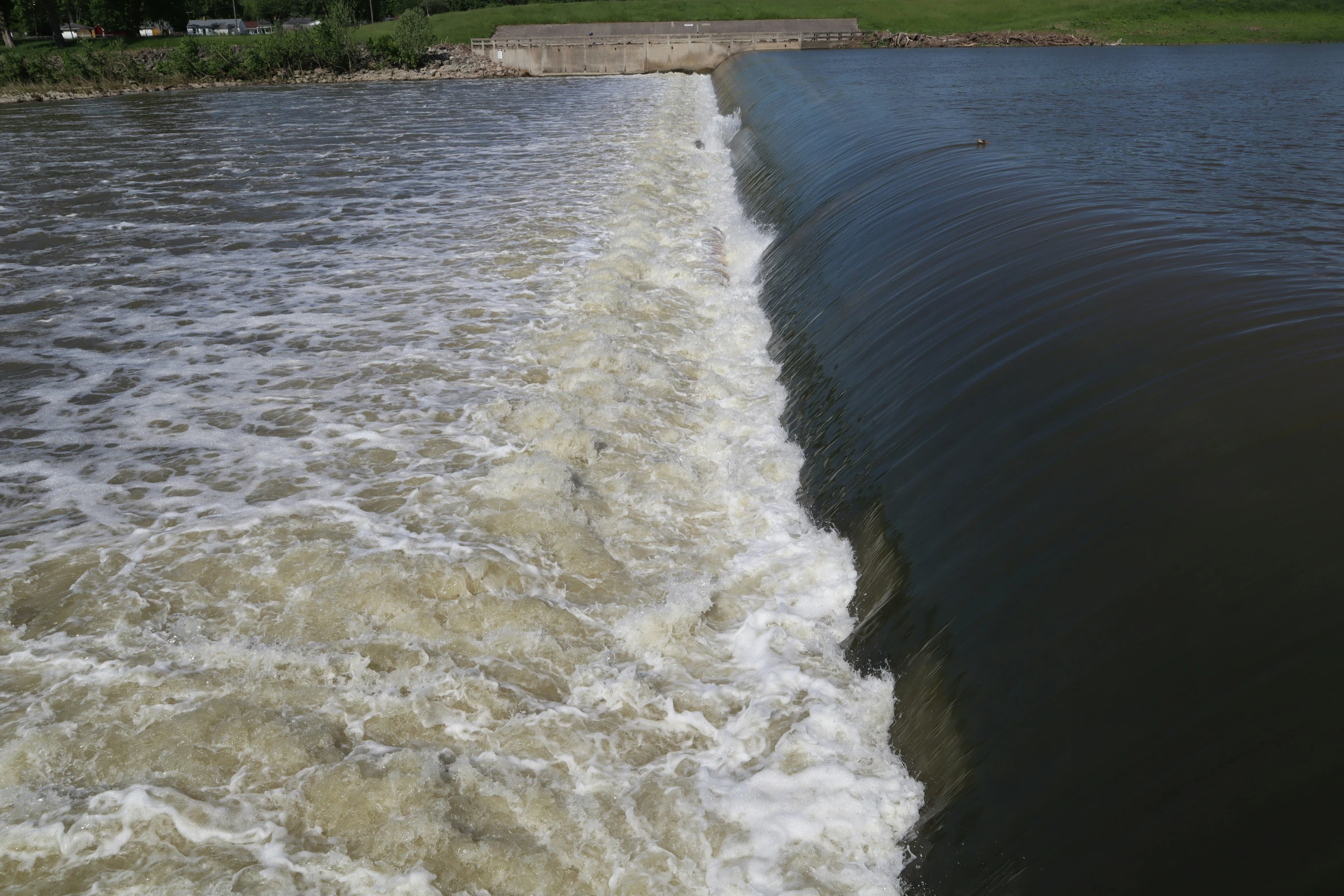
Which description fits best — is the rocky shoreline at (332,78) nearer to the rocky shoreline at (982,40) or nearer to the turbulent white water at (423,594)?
the rocky shoreline at (982,40)

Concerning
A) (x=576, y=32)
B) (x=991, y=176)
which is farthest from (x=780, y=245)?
(x=576, y=32)

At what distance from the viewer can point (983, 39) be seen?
55812mm

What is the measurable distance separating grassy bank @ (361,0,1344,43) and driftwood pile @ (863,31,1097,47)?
2.47 metres

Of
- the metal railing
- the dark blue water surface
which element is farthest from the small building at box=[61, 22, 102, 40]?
the dark blue water surface

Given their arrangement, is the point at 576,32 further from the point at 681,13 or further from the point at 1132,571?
the point at 1132,571

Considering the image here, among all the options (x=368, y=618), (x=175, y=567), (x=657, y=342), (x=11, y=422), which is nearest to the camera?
(x=368, y=618)

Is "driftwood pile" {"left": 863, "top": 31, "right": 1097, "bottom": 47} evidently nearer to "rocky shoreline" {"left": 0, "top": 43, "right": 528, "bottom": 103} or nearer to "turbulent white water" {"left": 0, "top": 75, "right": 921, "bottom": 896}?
"rocky shoreline" {"left": 0, "top": 43, "right": 528, "bottom": 103}

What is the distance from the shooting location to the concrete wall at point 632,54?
5678cm

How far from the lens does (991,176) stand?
11.7 metres

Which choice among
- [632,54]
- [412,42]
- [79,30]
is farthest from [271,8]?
[632,54]

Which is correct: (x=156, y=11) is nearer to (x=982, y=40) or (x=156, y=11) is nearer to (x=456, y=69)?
(x=456, y=69)

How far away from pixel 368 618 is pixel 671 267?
357 inches

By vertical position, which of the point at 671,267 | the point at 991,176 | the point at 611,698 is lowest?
the point at 611,698

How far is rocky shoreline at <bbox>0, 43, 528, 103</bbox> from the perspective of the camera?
153ft
